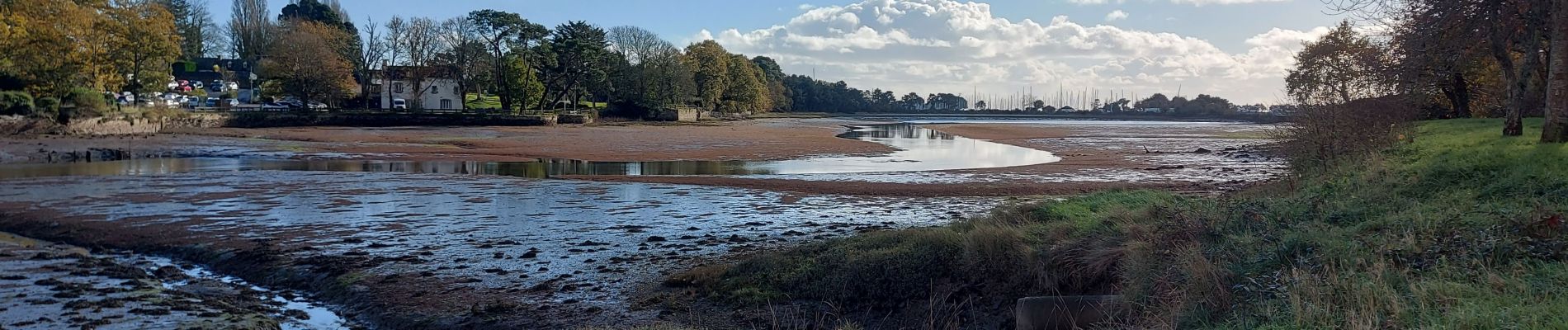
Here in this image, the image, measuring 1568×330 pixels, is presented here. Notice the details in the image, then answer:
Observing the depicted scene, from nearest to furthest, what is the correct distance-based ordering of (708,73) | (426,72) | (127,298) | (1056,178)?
(127,298), (1056,178), (426,72), (708,73)

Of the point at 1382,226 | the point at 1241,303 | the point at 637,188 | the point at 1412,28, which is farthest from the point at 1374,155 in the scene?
the point at 637,188

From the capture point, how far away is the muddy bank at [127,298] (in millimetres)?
9469

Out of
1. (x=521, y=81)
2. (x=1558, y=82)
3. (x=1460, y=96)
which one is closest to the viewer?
(x=1558, y=82)

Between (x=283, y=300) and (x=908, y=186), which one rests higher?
(x=908, y=186)

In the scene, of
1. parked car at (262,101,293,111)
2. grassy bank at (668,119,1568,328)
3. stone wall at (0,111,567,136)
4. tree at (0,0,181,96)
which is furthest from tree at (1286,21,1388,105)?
parked car at (262,101,293,111)

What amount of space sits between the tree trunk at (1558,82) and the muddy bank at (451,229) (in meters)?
9.08

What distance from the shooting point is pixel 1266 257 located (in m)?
7.93

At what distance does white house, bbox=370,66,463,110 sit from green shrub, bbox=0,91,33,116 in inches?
1435

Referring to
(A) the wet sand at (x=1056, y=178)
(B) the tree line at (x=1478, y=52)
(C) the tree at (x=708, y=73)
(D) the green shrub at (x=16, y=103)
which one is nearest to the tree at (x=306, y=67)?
(D) the green shrub at (x=16, y=103)

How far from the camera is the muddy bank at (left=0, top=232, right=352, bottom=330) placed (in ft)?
31.1

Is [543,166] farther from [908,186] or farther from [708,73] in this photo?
[708,73]

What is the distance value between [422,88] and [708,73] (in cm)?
3153

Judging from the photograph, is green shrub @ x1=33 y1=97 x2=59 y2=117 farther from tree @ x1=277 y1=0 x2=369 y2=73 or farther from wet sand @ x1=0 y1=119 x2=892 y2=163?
tree @ x1=277 y1=0 x2=369 y2=73

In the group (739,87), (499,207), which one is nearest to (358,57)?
(739,87)
